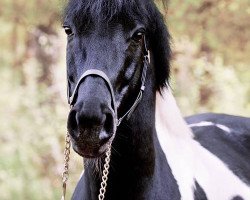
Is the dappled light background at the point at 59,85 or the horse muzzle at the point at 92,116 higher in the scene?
the dappled light background at the point at 59,85

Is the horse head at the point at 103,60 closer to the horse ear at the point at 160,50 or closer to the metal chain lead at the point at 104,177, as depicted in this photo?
the horse ear at the point at 160,50

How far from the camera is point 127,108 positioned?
122 inches

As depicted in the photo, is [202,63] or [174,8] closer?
[174,8]

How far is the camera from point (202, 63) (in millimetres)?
9891

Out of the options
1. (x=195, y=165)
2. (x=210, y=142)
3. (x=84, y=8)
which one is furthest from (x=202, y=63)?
(x=84, y=8)

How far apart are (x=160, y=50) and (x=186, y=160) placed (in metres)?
0.59

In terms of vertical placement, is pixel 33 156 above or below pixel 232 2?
below

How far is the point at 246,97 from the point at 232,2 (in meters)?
1.22

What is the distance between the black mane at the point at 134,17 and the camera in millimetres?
3029

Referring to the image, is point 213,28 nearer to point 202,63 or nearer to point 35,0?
point 202,63

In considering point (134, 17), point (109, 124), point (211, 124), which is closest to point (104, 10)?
point (134, 17)

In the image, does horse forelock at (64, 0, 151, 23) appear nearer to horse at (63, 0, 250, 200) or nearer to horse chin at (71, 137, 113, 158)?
horse at (63, 0, 250, 200)

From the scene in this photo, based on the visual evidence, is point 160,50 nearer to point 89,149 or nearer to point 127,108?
point 127,108

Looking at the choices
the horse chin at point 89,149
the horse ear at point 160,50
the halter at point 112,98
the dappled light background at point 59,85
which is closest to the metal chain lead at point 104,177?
the halter at point 112,98
